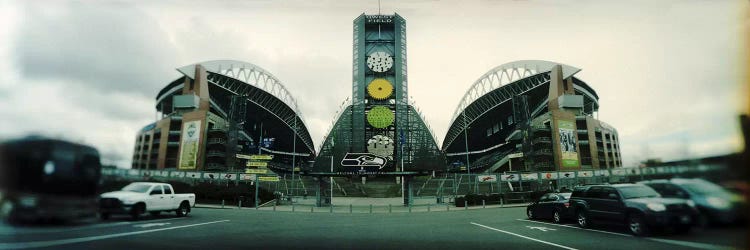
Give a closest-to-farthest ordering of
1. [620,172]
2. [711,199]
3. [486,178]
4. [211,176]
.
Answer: [711,199] → [620,172] → [211,176] → [486,178]

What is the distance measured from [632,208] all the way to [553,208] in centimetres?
750

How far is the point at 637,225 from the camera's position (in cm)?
726

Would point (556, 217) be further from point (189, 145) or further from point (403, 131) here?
point (403, 131)

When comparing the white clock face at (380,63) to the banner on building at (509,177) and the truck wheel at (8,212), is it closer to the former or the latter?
the banner on building at (509,177)

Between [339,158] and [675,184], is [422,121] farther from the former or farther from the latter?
[675,184]

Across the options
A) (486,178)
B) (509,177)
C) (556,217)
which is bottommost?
(556,217)

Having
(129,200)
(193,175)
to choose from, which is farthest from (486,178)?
(129,200)

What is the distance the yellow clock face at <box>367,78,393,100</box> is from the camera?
6638 cm

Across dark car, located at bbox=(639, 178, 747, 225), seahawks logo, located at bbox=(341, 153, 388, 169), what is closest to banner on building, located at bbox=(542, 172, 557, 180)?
seahawks logo, located at bbox=(341, 153, 388, 169)

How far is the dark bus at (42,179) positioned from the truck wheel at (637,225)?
28.5 ft

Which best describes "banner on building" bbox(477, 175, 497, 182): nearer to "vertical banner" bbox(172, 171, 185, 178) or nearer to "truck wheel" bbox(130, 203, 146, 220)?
"vertical banner" bbox(172, 171, 185, 178)

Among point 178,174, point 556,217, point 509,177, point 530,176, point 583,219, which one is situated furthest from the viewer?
point 530,176

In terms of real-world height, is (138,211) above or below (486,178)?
below

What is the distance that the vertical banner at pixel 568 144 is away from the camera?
172ft
